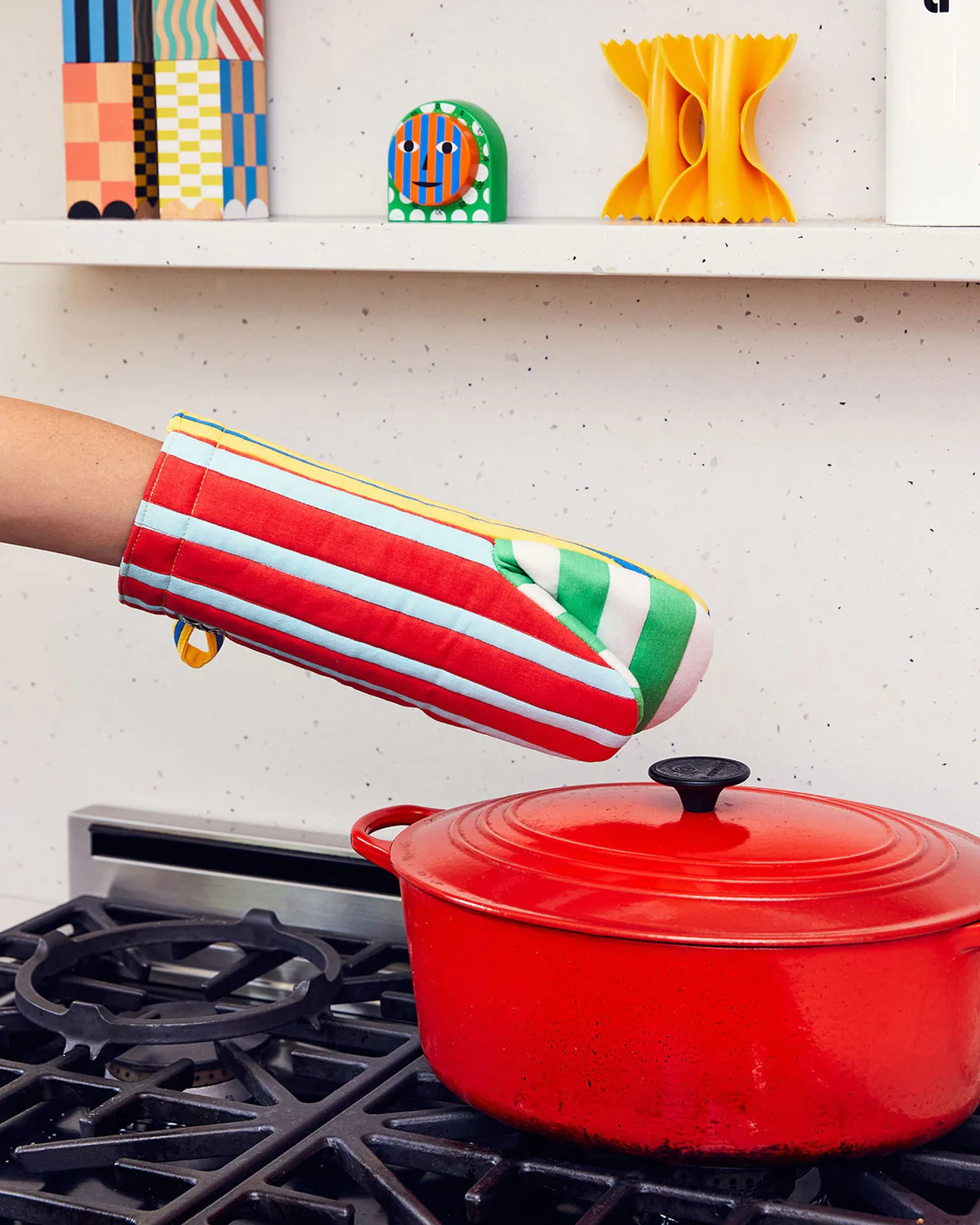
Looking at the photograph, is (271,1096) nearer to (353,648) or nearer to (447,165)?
(353,648)

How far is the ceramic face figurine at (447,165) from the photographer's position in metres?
0.92

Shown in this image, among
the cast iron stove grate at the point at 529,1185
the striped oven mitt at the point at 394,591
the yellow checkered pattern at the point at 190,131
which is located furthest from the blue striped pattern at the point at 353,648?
the yellow checkered pattern at the point at 190,131

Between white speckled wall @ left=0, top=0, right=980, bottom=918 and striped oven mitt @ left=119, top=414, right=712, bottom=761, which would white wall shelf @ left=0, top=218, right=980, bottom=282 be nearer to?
white speckled wall @ left=0, top=0, right=980, bottom=918

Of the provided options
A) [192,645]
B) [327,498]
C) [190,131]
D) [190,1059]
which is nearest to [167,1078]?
[190,1059]

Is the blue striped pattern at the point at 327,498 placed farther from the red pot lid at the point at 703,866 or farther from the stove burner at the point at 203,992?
the stove burner at the point at 203,992

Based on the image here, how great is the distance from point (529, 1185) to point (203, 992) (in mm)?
325

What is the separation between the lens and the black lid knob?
2.43 ft

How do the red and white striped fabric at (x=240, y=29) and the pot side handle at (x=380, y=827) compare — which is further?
the red and white striped fabric at (x=240, y=29)

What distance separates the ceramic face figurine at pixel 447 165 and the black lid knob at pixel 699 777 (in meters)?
0.41

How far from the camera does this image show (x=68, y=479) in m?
0.62

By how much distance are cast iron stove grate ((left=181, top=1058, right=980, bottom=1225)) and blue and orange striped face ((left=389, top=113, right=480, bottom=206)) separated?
1.91ft

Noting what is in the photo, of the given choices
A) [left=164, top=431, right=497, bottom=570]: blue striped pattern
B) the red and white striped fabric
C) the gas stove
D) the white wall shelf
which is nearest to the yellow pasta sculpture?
the white wall shelf

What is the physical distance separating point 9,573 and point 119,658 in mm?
126

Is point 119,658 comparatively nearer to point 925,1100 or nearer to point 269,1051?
point 269,1051
